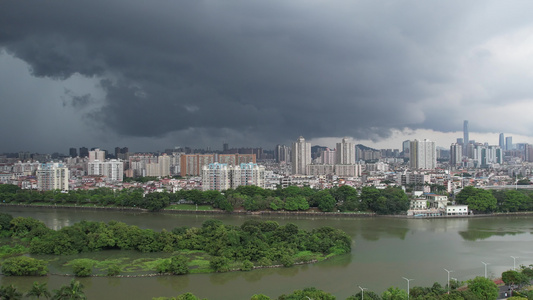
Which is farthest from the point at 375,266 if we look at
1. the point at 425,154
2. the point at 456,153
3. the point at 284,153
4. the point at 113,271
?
the point at 456,153

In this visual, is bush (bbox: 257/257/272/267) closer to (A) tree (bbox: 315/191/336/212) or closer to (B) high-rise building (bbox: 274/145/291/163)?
(A) tree (bbox: 315/191/336/212)

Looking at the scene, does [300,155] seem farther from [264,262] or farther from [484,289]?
[484,289]

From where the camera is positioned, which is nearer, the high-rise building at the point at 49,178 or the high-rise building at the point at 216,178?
the high-rise building at the point at 216,178

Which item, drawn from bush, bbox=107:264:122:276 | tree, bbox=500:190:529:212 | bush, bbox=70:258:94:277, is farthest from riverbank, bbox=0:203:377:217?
bush, bbox=70:258:94:277

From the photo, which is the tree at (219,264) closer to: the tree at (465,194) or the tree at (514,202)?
the tree at (465,194)

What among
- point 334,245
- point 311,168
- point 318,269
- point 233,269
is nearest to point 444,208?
point 334,245

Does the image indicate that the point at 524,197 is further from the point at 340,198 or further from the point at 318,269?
the point at 318,269

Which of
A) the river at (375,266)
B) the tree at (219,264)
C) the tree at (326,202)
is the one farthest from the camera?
the tree at (326,202)

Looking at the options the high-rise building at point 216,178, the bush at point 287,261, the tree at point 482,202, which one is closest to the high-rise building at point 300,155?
the high-rise building at point 216,178

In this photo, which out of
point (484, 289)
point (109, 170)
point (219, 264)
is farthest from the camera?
point (109, 170)
